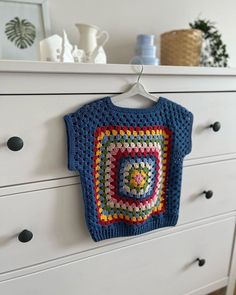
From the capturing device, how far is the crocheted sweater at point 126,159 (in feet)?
2.14

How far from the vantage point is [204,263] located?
38.5 inches

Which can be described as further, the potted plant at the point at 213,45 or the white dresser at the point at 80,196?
the potted plant at the point at 213,45

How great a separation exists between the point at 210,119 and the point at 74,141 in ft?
1.45

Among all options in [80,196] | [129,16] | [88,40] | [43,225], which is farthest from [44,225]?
[129,16]

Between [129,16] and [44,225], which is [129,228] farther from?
[129,16]

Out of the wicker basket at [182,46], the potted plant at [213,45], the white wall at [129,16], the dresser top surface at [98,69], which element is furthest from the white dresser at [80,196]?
the white wall at [129,16]

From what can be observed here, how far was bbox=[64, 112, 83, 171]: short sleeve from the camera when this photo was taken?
2.07ft

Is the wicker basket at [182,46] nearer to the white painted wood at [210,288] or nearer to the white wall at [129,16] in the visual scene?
the white wall at [129,16]

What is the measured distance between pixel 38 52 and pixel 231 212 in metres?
0.94

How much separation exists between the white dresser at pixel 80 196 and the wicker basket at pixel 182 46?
0.86ft

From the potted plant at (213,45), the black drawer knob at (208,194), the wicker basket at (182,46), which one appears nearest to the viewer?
the black drawer knob at (208,194)

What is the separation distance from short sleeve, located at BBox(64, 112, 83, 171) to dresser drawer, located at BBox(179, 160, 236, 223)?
356 millimetres

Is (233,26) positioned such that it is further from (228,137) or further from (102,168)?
(102,168)

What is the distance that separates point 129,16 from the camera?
113 centimetres
